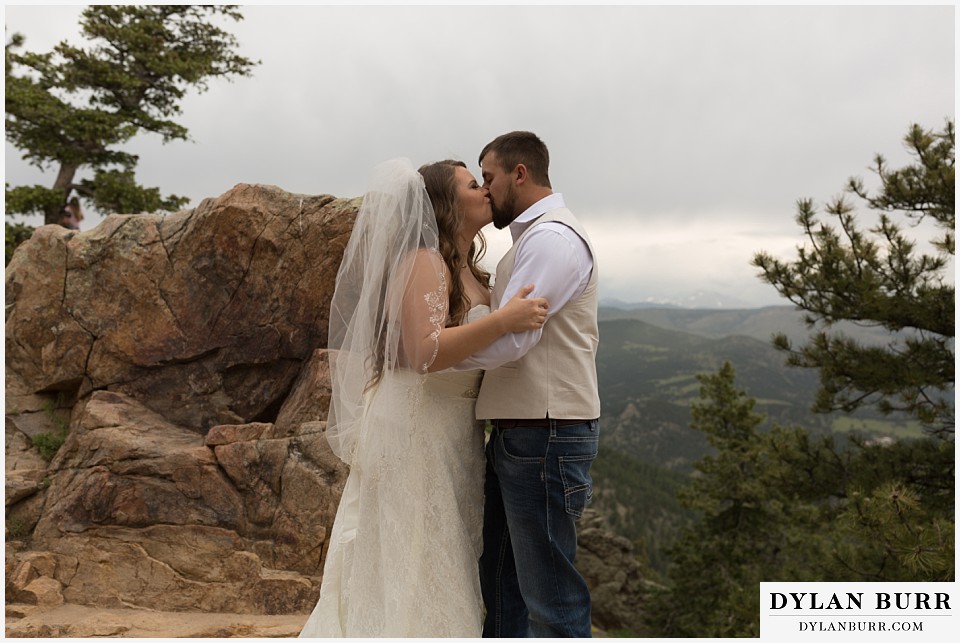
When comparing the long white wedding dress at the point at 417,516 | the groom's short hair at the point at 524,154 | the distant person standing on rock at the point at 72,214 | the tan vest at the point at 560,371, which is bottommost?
the long white wedding dress at the point at 417,516

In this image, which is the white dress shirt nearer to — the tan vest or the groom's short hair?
the tan vest

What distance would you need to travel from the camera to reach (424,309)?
3.05m

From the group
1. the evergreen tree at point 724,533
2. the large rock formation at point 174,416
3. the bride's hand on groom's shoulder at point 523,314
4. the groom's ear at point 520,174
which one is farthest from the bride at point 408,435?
the evergreen tree at point 724,533

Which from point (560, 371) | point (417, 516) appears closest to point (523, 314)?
point (560, 371)

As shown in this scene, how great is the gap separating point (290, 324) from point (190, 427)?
121 cm

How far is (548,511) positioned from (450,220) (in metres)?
1.38

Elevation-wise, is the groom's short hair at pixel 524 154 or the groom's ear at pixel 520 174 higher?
the groom's short hair at pixel 524 154

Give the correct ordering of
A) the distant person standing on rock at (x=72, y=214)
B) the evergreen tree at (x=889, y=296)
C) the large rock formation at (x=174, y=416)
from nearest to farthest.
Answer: the large rock formation at (x=174, y=416) → the evergreen tree at (x=889, y=296) → the distant person standing on rock at (x=72, y=214)

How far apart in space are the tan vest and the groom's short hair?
25cm

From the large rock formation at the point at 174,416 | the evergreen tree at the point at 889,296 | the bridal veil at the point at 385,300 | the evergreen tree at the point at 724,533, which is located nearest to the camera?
the bridal veil at the point at 385,300

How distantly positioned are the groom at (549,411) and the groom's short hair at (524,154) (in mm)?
47

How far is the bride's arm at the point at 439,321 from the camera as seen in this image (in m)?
2.82

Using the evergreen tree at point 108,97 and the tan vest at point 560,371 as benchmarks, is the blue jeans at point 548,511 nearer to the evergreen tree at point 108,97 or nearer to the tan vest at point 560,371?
the tan vest at point 560,371

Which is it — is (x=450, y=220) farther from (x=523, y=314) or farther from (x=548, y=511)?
(x=548, y=511)
